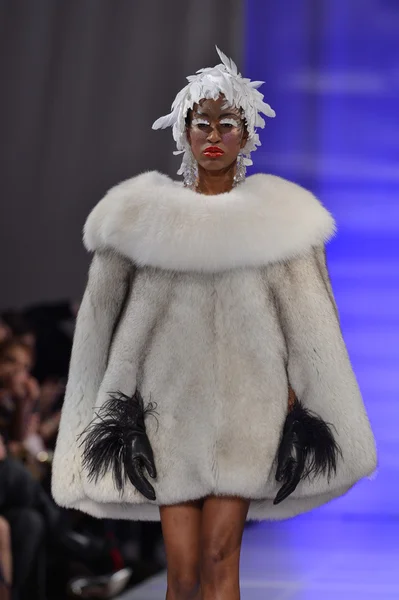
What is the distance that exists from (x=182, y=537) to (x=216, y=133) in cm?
108

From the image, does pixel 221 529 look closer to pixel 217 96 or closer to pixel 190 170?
pixel 190 170

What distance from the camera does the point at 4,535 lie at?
167 inches

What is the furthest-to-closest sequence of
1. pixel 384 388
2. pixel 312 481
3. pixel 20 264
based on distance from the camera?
pixel 384 388 → pixel 20 264 → pixel 312 481

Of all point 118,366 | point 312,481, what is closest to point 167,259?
point 118,366

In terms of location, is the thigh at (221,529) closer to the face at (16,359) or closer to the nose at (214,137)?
the nose at (214,137)

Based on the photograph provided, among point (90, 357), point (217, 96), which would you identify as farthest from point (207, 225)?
point (90, 357)

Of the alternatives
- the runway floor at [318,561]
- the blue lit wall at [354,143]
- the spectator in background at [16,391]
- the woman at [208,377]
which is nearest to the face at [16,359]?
the spectator in background at [16,391]

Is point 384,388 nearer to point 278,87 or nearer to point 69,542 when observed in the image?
point 278,87

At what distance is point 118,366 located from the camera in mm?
3312

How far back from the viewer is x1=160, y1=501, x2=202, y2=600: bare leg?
3.21 metres

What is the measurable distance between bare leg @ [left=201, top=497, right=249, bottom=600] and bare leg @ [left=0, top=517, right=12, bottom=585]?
47.5 inches

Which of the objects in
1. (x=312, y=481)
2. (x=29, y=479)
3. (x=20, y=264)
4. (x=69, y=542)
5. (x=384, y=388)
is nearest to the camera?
(x=312, y=481)

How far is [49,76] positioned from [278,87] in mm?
1261

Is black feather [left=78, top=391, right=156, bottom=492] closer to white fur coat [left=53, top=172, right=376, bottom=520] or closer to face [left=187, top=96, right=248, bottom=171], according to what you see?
white fur coat [left=53, top=172, right=376, bottom=520]
